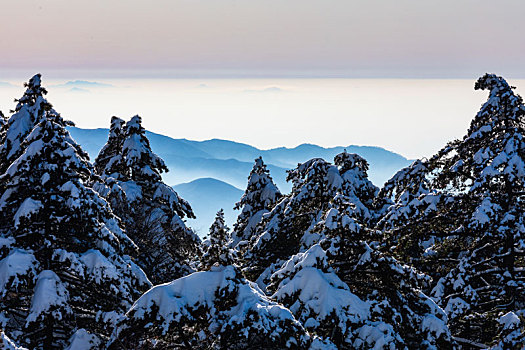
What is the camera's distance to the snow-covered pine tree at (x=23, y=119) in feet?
45.6

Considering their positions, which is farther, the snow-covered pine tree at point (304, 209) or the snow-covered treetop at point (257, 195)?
the snow-covered treetop at point (257, 195)

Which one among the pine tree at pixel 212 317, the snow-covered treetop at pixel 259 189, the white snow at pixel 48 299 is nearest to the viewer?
the pine tree at pixel 212 317

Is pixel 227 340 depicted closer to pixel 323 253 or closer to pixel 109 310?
pixel 323 253

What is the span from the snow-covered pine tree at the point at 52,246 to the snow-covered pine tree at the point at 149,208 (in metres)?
8.06

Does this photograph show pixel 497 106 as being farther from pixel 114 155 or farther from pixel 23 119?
pixel 114 155

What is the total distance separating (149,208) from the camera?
78.8 feet

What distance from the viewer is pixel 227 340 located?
7.54 metres

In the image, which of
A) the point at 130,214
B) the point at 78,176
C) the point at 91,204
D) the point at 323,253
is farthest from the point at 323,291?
the point at 130,214

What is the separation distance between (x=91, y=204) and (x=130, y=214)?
9391 millimetres

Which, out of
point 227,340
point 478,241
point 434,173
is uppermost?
Answer: point 434,173

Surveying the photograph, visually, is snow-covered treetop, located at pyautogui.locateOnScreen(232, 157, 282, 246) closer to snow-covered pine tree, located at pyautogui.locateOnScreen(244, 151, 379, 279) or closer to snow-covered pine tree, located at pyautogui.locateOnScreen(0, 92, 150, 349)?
snow-covered pine tree, located at pyautogui.locateOnScreen(244, 151, 379, 279)

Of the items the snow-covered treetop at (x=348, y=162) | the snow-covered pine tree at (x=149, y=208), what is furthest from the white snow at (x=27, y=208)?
the snow-covered treetop at (x=348, y=162)

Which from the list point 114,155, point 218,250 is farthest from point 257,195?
point 218,250

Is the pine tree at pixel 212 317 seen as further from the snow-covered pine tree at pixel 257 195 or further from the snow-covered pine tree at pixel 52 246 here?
the snow-covered pine tree at pixel 257 195
